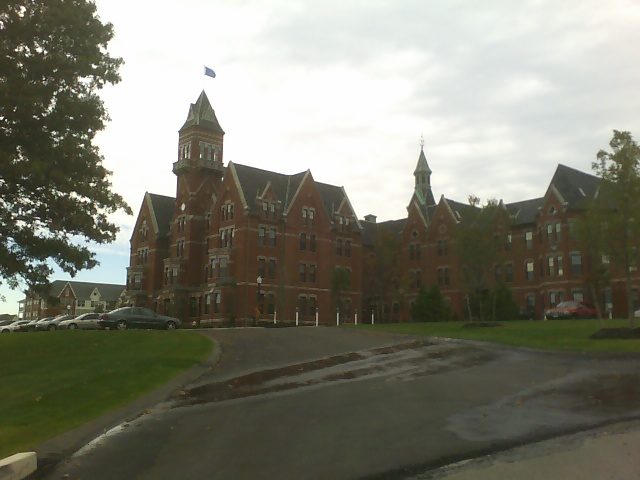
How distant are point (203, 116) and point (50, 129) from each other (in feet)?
178

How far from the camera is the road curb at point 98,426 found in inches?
365

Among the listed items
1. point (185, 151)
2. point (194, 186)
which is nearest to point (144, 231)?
point (194, 186)

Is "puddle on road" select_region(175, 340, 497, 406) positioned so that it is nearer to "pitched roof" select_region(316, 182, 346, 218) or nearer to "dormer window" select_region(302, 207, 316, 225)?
"dormer window" select_region(302, 207, 316, 225)

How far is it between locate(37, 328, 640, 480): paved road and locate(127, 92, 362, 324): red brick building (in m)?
41.7

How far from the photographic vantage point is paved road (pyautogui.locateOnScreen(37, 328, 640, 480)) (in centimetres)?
831

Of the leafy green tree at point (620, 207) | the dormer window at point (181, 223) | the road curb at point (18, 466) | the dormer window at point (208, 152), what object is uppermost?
the dormer window at point (208, 152)

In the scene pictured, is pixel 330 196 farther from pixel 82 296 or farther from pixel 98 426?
pixel 82 296

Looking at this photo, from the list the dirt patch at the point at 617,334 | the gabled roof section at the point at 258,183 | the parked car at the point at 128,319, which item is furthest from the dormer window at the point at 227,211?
the dirt patch at the point at 617,334

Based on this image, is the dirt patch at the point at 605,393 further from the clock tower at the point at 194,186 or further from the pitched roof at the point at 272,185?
the clock tower at the point at 194,186

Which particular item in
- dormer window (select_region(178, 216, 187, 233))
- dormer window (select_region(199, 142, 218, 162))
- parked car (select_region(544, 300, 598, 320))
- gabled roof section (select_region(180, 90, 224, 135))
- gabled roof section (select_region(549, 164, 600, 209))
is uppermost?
gabled roof section (select_region(180, 90, 224, 135))

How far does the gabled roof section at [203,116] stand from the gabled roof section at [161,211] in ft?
34.2

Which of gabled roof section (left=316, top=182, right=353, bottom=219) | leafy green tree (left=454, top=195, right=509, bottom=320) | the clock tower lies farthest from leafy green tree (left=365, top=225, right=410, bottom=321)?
leafy green tree (left=454, top=195, right=509, bottom=320)

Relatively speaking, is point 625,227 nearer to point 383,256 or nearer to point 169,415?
point 169,415

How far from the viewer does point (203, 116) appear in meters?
73.6
